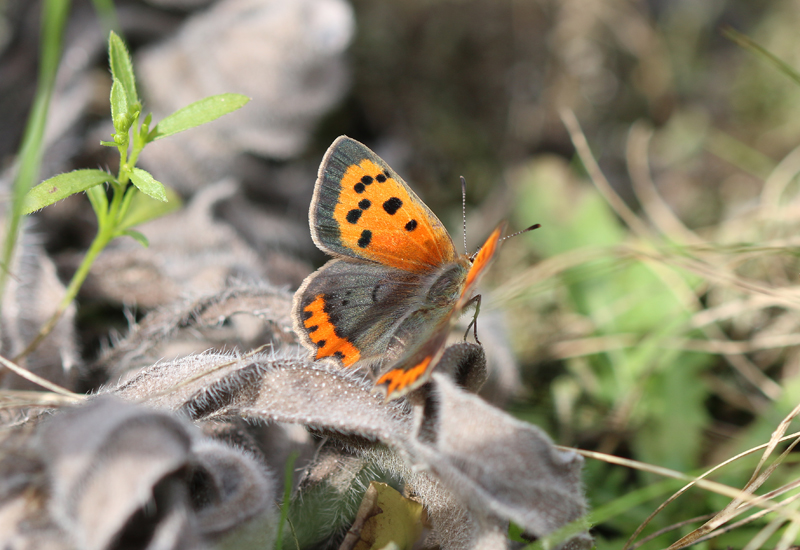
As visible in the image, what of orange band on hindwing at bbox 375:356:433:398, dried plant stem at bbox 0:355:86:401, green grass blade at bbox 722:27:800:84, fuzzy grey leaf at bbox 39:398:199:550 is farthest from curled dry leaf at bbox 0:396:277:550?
green grass blade at bbox 722:27:800:84

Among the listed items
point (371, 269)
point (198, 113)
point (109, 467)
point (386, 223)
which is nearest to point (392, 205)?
point (386, 223)

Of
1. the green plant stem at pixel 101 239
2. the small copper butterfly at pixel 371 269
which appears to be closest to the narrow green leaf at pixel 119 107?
the green plant stem at pixel 101 239

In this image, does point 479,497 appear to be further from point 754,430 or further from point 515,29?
point 515,29

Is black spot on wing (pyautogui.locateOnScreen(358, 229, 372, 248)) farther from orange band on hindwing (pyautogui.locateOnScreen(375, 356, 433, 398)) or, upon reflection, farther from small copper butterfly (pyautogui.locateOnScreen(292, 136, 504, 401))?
orange band on hindwing (pyautogui.locateOnScreen(375, 356, 433, 398))

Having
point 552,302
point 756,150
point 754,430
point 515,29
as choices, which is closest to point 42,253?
point 552,302

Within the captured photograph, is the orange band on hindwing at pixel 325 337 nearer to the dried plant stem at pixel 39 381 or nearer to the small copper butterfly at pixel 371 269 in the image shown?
the small copper butterfly at pixel 371 269

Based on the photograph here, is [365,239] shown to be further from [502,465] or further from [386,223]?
[502,465]
